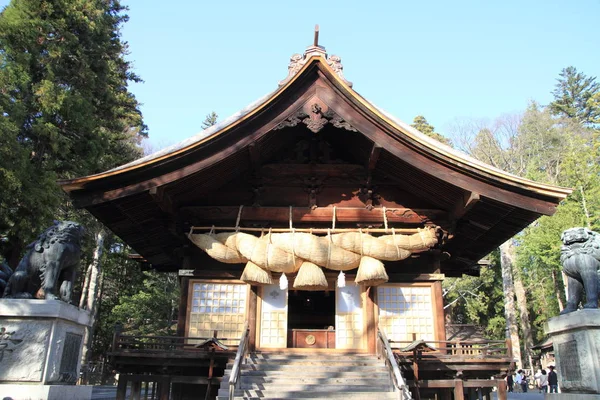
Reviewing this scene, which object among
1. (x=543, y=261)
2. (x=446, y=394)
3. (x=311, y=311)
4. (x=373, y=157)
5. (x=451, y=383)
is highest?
(x=543, y=261)

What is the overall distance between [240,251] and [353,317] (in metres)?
3.04

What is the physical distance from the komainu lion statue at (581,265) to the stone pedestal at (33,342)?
660 centimetres

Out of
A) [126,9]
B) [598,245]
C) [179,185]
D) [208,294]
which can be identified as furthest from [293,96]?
[126,9]

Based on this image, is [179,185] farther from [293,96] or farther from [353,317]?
[353,317]

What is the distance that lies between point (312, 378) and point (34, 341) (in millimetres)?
4809

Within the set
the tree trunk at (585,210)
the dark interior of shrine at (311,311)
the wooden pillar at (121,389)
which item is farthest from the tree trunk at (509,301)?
the wooden pillar at (121,389)

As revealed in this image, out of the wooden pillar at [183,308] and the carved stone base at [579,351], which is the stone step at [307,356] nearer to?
the wooden pillar at [183,308]

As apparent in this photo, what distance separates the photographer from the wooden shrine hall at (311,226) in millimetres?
9367

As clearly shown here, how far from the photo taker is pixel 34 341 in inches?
216

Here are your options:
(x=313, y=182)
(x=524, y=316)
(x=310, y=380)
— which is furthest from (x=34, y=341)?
(x=524, y=316)

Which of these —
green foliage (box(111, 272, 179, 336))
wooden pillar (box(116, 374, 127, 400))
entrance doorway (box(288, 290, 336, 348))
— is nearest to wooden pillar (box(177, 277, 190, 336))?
wooden pillar (box(116, 374, 127, 400))

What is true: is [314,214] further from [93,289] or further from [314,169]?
[93,289]

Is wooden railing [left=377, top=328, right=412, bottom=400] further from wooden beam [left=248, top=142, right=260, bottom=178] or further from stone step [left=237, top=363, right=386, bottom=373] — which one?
wooden beam [left=248, top=142, right=260, bottom=178]

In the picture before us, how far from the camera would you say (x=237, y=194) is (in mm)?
11336
